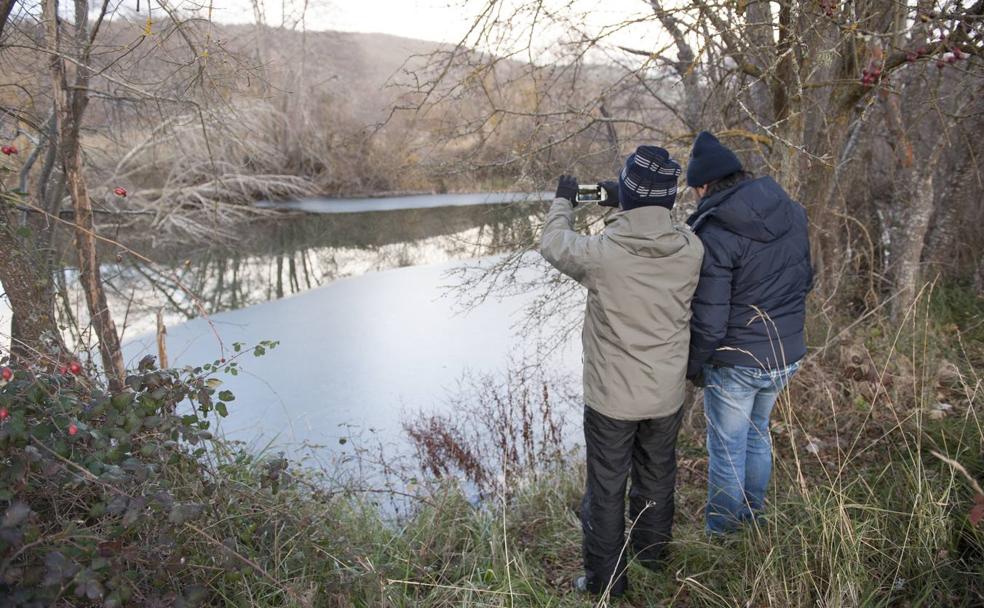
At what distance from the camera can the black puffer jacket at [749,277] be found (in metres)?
1.93

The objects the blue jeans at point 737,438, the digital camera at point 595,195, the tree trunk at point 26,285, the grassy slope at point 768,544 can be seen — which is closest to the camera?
the grassy slope at point 768,544

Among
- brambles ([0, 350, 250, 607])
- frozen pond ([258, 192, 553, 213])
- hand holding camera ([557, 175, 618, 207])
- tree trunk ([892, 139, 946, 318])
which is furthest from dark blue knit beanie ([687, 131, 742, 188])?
frozen pond ([258, 192, 553, 213])

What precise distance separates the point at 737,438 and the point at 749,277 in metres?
0.53

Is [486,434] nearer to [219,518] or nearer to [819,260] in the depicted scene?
[819,260]

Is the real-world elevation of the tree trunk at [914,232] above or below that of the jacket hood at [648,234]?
below

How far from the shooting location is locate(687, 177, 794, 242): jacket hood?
192cm

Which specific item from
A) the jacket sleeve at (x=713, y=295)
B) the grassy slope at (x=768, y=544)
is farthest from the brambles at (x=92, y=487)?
the jacket sleeve at (x=713, y=295)

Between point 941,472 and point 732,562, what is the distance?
74 centimetres

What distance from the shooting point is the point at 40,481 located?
1.61m

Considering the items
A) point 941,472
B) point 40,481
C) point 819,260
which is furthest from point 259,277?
point 941,472

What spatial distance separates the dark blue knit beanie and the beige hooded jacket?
0.60ft

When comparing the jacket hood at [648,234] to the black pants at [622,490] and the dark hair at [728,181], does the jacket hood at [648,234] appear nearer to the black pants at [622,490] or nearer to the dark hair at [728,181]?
the dark hair at [728,181]

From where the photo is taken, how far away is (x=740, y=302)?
2.01m

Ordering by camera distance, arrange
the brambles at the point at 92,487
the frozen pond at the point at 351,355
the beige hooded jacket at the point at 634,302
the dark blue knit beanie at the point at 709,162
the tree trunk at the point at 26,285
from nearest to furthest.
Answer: the brambles at the point at 92,487 < the beige hooded jacket at the point at 634,302 < the dark blue knit beanie at the point at 709,162 < the tree trunk at the point at 26,285 < the frozen pond at the point at 351,355
